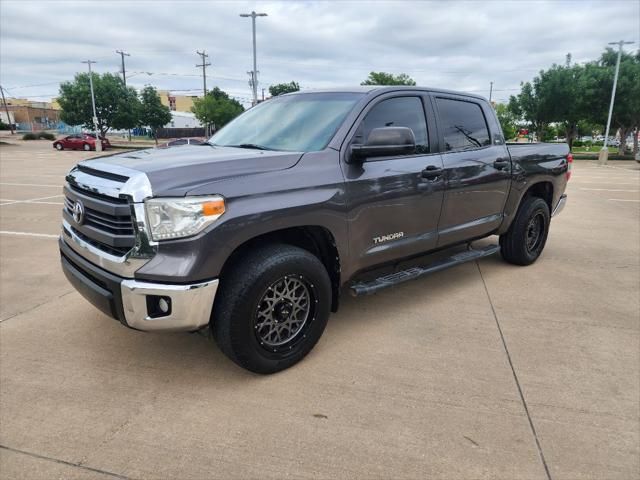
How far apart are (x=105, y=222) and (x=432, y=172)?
242 centimetres

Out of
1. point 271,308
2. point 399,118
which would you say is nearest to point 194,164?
point 271,308

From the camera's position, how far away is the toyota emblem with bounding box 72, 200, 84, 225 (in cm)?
287

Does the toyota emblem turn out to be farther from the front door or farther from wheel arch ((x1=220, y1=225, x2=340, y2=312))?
the front door

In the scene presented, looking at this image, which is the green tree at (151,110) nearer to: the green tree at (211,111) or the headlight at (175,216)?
the green tree at (211,111)

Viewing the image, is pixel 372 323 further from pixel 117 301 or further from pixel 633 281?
pixel 633 281

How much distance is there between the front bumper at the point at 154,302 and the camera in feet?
8.05

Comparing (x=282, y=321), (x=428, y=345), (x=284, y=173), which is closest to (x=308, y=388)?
(x=282, y=321)

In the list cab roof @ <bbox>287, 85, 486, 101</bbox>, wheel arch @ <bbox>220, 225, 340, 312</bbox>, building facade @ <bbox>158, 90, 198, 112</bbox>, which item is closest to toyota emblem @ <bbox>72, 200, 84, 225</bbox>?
wheel arch @ <bbox>220, 225, 340, 312</bbox>

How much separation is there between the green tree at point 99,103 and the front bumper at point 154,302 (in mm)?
44252

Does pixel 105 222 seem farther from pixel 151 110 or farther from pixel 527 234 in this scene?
pixel 151 110

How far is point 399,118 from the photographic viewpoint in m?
3.66

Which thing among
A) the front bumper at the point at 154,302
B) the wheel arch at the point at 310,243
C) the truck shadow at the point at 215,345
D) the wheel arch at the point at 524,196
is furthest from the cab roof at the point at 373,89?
the front bumper at the point at 154,302

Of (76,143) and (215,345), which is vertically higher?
(76,143)

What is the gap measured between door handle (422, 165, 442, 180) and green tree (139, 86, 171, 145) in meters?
45.5
